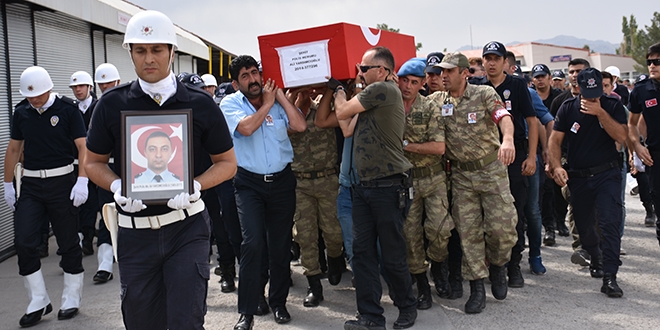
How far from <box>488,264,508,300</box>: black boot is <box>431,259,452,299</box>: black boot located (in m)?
0.43

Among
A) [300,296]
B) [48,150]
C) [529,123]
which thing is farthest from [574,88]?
[48,150]

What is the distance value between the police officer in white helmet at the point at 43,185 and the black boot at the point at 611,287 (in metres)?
4.89

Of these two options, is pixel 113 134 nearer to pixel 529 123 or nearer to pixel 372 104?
pixel 372 104

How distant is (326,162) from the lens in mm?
5988

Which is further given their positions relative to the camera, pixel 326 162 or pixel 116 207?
pixel 326 162

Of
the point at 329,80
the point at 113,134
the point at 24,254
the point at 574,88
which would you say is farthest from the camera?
the point at 574,88

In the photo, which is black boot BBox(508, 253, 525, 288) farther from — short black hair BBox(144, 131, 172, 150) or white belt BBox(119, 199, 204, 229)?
short black hair BBox(144, 131, 172, 150)

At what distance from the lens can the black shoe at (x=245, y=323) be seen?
5016 mm

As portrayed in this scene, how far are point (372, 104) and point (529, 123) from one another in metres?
2.14

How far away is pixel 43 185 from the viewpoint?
579 centimetres

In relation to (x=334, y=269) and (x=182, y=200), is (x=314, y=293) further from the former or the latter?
(x=182, y=200)

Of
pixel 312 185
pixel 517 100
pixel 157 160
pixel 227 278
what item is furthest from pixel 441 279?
pixel 157 160

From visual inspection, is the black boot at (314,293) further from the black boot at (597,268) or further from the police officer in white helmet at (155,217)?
the black boot at (597,268)

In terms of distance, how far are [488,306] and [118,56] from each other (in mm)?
10768
